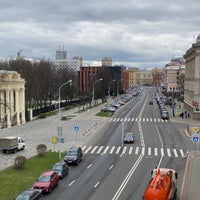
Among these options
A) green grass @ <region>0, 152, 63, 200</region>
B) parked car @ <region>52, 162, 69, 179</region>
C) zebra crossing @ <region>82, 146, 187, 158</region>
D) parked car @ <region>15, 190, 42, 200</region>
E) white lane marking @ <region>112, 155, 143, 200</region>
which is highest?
parked car @ <region>15, 190, 42, 200</region>

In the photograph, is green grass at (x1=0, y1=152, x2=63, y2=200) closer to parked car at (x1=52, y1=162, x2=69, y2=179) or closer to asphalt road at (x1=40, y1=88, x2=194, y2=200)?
Result: parked car at (x1=52, y1=162, x2=69, y2=179)

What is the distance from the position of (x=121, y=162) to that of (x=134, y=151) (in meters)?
6.45

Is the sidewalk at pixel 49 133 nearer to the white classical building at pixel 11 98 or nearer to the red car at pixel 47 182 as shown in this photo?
the white classical building at pixel 11 98

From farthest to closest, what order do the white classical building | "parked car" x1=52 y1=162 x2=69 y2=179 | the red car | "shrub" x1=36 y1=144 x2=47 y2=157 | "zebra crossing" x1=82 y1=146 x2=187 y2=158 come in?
1. the white classical building
2. "zebra crossing" x1=82 y1=146 x2=187 y2=158
3. "shrub" x1=36 y1=144 x2=47 y2=157
4. "parked car" x1=52 y1=162 x2=69 y2=179
5. the red car

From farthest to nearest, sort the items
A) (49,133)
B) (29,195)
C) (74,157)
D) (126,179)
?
(49,133) → (74,157) → (126,179) → (29,195)

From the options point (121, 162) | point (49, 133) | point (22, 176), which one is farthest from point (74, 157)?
point (49, 133)

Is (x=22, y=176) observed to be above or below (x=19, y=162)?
below

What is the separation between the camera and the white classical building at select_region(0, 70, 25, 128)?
6303 centimetres

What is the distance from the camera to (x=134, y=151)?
1729 inches

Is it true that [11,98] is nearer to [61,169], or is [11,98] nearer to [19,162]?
[19,162]

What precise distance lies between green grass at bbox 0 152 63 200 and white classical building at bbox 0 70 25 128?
85.1 feet

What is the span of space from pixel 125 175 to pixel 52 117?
49.2 metres

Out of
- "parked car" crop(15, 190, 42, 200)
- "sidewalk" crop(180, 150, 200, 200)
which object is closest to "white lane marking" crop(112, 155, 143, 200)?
"sidewalk" crop(180, 150, 200, 200)

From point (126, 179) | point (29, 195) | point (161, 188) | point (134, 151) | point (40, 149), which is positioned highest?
point (161, 188)
